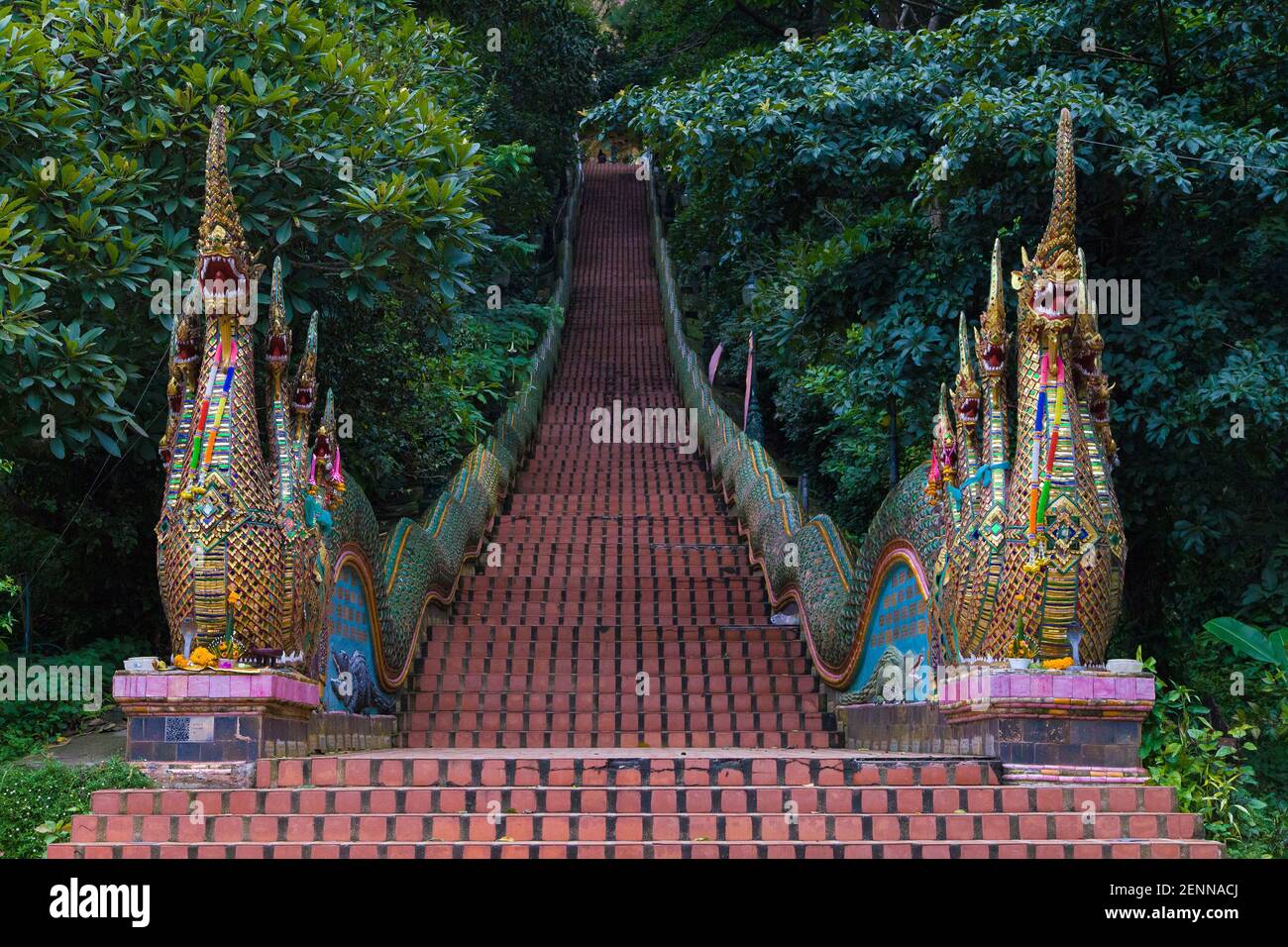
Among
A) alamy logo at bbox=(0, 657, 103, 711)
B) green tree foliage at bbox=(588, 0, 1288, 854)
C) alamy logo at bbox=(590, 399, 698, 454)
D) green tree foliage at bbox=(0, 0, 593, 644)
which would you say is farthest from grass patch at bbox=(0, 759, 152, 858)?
alamy logo at bbox=(590, 399, 698, 454)

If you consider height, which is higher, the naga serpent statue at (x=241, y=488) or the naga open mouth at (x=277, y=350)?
the naga open mouth at (x=277, y=350)

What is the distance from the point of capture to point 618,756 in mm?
7637

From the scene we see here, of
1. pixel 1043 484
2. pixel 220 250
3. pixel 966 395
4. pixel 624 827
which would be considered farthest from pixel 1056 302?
pixel 220 250

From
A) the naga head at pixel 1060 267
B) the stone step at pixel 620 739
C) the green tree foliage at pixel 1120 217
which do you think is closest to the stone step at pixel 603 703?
the stone step at pixel 620 739

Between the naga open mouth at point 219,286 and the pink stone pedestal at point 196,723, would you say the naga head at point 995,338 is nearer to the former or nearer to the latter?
the naga open mouth at point 219,286

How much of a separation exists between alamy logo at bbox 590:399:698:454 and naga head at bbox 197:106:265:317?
12383 millimetres

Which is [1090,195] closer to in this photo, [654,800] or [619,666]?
[619,666]

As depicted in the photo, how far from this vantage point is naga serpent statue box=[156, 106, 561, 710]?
7688 millimetres

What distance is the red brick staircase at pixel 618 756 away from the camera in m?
6.73

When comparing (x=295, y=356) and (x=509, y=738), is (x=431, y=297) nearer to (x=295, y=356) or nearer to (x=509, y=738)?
(x=295, y=356)

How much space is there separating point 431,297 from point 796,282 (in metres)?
2.99

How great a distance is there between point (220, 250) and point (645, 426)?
1458cm
